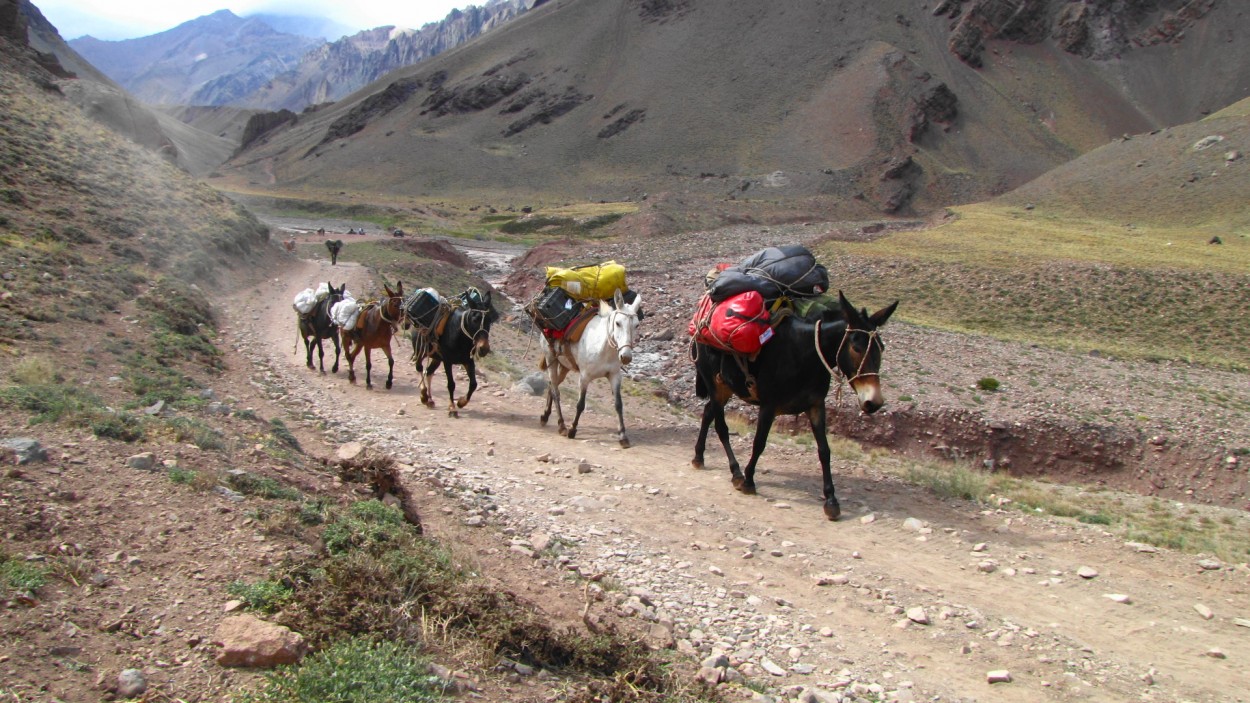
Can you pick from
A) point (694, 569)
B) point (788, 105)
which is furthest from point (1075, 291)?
point (788, 105)

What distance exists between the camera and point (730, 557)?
8039mm

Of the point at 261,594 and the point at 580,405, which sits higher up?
the point at 261,594

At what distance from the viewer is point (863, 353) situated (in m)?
8.95

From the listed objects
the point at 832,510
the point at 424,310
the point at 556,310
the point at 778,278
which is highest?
the point at 778,278

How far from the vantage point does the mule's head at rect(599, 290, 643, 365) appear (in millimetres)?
12039

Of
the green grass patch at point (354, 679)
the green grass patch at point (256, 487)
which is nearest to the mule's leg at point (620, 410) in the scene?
the green grass patch at point (256, 487)

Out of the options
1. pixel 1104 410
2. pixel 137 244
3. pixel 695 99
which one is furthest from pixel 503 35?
pixel 1104 410

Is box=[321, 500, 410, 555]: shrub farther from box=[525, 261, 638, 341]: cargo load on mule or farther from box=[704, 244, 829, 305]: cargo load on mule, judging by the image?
box=[525, 261, 638, 341]: cargo load on mule

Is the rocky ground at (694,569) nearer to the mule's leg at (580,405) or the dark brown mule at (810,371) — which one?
the mule's leg at (580,405)

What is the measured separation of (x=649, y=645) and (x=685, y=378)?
54.4 ft

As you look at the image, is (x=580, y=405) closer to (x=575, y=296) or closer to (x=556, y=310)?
(x=556, y=310)

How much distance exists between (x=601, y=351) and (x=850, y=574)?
6.40 m

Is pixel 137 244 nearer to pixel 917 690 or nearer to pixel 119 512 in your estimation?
pixel 119 512

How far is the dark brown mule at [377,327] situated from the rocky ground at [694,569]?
3556mm
